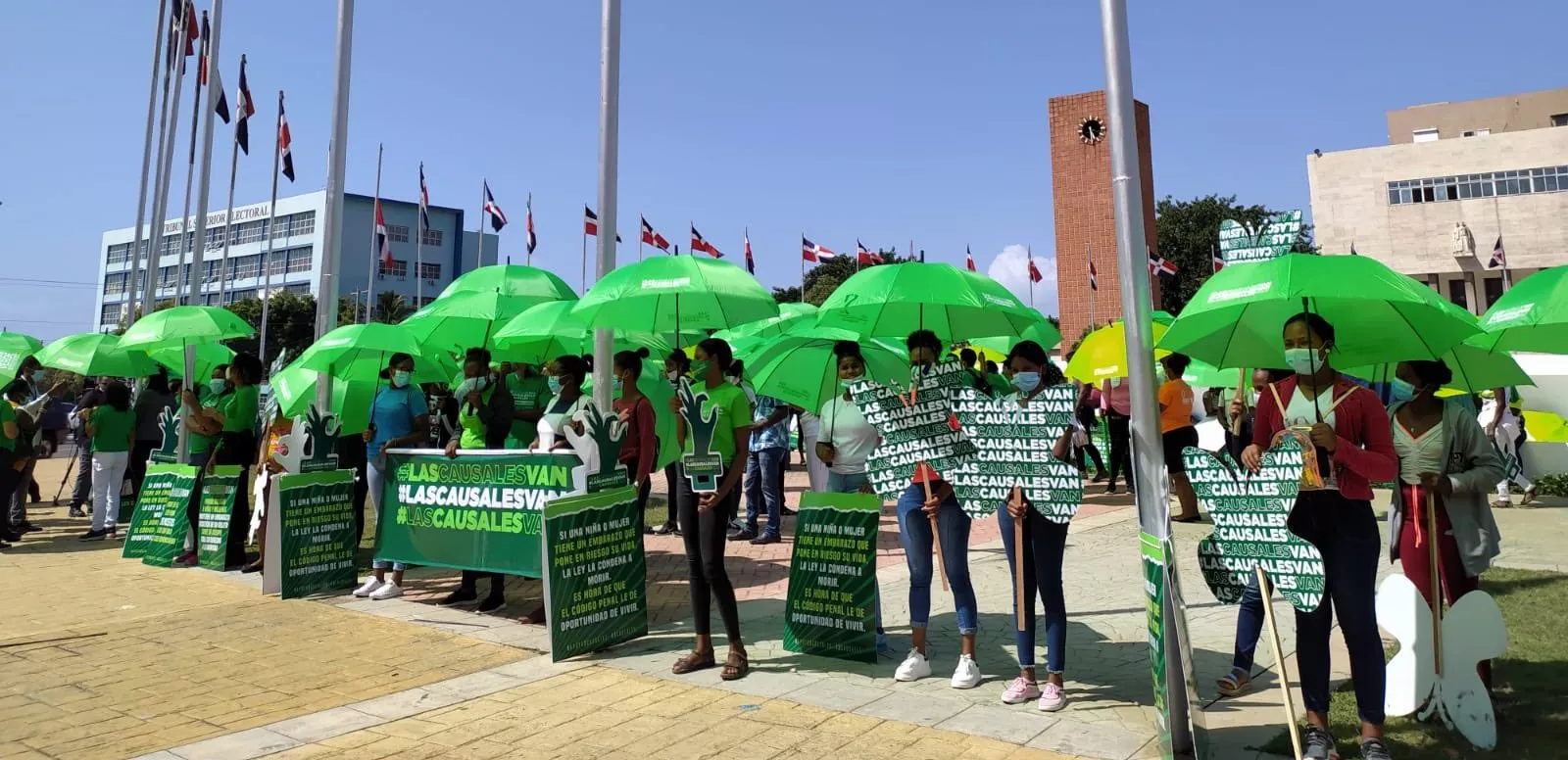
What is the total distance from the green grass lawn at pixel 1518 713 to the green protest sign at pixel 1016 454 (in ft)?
4.71

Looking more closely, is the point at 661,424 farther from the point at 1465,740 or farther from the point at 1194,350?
the point at 1465,740

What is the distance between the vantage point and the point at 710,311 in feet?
22.2

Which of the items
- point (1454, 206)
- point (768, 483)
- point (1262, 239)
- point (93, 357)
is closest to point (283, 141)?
point (93, 357)

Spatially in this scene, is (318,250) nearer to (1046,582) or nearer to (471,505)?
(471,505)

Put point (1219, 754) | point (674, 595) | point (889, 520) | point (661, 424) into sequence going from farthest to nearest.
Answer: point (889, 520) < point (661, 424) < point (674, 595) < point (1219, 754)

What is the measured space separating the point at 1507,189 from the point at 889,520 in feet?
186

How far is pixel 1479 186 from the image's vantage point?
5134 centimetres

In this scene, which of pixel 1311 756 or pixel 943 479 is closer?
pixel 1311 756

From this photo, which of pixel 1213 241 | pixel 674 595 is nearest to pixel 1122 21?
pixel 674 595

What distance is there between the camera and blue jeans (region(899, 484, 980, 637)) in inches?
197

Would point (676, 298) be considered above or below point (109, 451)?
above

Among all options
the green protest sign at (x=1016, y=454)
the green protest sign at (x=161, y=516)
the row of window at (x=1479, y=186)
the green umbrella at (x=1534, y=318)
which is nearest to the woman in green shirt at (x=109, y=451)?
the green protest sign at (x=161, y=516)

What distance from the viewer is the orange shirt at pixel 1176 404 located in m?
10.5

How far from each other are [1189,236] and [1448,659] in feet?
180
